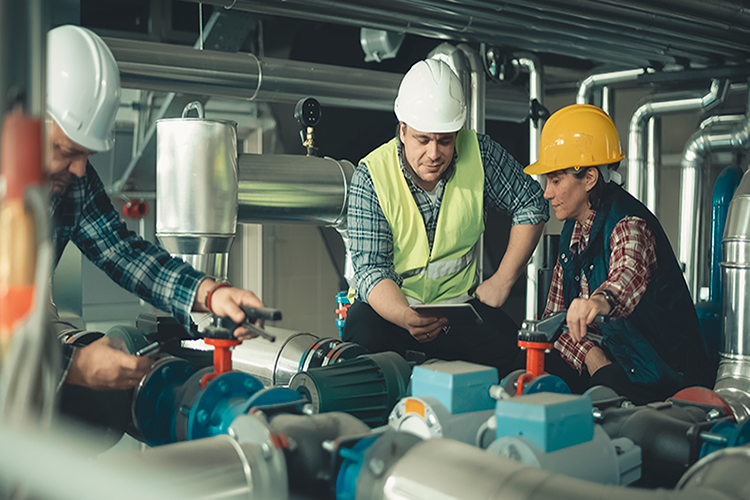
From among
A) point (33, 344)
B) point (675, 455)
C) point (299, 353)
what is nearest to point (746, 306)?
point (675, 455)

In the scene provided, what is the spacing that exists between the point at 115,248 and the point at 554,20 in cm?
173

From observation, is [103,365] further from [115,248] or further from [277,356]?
[277,356]

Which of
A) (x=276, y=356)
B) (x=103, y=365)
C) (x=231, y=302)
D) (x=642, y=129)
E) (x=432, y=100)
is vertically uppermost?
(x=642, y=129)

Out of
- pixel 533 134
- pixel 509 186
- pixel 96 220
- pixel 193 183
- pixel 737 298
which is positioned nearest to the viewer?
pixel 96 220

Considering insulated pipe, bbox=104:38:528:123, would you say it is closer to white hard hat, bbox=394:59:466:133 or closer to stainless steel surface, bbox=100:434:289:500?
white hard hat, bbox=394:59:466:133

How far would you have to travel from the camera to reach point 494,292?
7.32 ft

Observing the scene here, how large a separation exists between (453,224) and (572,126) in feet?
1.53

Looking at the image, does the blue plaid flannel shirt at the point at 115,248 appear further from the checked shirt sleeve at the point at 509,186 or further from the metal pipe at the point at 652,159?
the metal pipe at the point at 652,159

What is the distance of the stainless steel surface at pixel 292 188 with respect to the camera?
2580 mm

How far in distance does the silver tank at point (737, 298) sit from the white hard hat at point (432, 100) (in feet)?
2.62

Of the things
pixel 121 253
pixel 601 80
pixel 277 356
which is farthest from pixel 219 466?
pixel 601 80

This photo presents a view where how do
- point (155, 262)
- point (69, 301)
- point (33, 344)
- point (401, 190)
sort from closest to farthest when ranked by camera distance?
point (33, 344) → point (155, 262) → point (401, 190) → point (69, 301)

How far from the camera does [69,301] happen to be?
2.77m

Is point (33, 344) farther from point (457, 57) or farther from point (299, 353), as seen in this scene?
point (457, 57)
